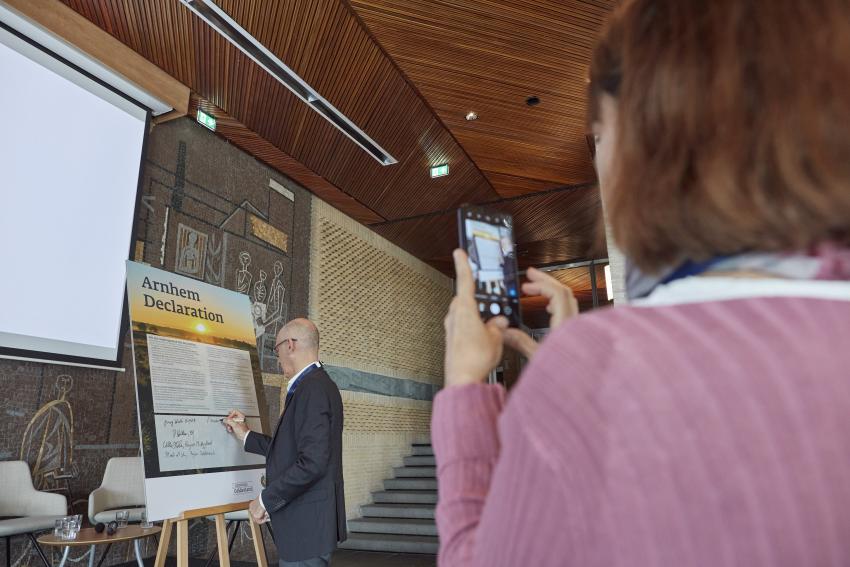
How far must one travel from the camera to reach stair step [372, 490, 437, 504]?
7.11 m

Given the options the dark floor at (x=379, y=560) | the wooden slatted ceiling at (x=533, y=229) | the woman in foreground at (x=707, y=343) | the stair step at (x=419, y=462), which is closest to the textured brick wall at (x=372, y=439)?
the stair step at (x=419, y=462)

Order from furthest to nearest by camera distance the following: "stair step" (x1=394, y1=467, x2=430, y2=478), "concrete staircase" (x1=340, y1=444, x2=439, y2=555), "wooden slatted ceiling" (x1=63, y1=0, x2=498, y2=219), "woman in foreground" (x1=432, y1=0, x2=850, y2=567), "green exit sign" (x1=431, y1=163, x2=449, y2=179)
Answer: "stair step" (x1=394, y1=467, x2=430, y2=478)
"green exit sign" (x1=431, y1=163, x2=449, y2=179)
"concrete staircase" (x1=340, y1=444, x2=439, y2=555)
"wooden slatted ceiling" (x1=63, y1=0, x2=498, y2=219)
"woman in foreground" (x1=432, y1=0, x2=850, y2=567)

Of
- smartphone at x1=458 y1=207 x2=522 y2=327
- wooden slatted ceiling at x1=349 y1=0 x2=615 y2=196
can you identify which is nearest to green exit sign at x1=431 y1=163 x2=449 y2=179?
wooden slatted ceiling at x1=349 y1=0 x2=615 y2=196

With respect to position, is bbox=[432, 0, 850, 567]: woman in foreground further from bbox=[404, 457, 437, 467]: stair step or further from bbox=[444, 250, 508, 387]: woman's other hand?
bbox=[404, 457, 437, 467]: stair step

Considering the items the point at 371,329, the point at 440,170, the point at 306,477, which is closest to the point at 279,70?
the point at 440,170

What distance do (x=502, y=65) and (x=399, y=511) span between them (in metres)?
4.92

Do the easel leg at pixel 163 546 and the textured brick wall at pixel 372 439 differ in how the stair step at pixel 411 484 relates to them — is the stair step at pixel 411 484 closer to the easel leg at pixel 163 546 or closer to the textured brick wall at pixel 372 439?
the textured brick wall at pixel 372 439

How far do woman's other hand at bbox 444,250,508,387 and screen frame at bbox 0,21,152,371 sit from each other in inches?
152

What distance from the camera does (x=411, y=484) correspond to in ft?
24.8

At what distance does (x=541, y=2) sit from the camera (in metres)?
4.05

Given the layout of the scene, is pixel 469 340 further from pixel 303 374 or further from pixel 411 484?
pixel 411 484

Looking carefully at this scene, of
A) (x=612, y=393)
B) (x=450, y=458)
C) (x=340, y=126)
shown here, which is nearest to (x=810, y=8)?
(x=612, y=393)

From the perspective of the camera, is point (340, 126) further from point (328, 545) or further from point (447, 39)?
point (328, 545)

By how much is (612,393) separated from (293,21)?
441 cm
